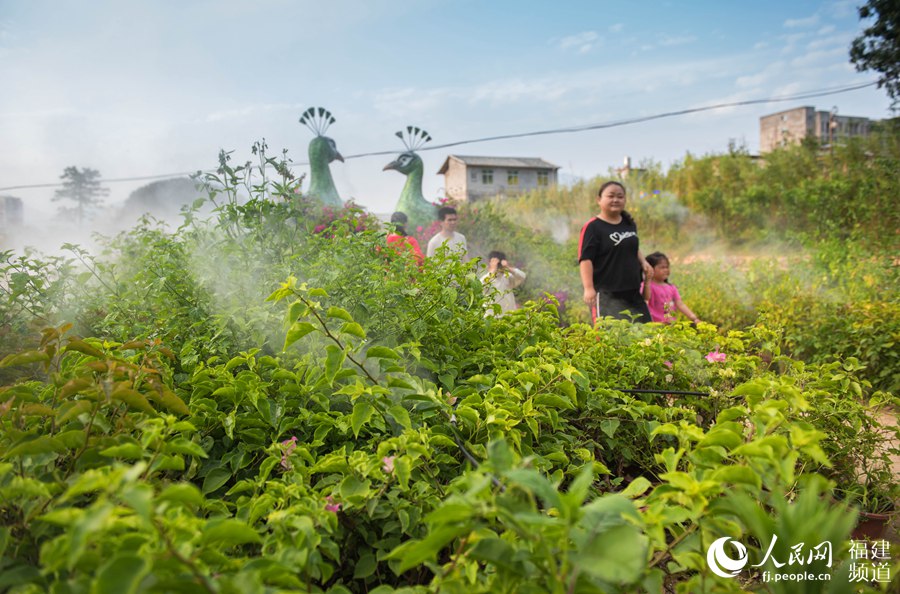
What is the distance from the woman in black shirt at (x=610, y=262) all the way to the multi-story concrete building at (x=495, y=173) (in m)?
35.1

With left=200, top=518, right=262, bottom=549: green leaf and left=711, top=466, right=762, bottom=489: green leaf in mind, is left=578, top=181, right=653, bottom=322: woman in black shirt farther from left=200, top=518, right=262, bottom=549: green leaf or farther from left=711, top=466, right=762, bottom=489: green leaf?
left=200, top=518, right=262, bottom=549: green leaf

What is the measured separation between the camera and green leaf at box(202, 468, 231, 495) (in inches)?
50.2

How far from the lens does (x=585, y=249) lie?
4270 millimetres

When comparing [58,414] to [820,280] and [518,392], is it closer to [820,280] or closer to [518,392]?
[518,392]

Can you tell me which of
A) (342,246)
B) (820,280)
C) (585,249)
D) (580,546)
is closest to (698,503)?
(580,546)

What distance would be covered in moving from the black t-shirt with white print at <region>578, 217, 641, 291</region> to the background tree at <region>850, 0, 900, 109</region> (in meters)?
8.56

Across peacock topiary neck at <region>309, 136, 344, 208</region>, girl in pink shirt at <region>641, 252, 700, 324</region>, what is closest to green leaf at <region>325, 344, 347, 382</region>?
girl in pink shirt at <region>641, 252, 700, 324</region>

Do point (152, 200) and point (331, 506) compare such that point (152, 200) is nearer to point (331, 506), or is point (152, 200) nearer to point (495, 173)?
point (331, 506)

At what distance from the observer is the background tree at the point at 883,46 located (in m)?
9.35

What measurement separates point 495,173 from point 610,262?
3812 centimetres

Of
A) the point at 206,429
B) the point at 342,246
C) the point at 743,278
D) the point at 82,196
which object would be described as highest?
the point at 82,196

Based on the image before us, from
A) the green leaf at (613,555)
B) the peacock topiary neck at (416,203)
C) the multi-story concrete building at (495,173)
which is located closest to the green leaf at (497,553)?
the green leaf at (613,555)

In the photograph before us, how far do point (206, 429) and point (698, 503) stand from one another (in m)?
1.10

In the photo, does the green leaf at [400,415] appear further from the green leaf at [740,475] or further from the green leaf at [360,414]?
the green leaf at [740,475]
